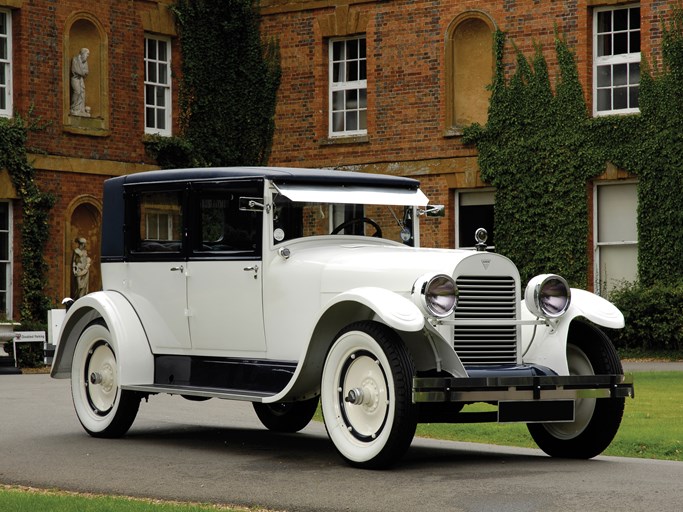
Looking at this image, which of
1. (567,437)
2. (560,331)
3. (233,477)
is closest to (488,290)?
(560,331)

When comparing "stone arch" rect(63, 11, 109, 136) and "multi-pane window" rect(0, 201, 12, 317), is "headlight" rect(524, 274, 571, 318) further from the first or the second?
"stone arch" rect(63, 11, 109, 136)

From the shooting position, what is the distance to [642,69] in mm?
23812

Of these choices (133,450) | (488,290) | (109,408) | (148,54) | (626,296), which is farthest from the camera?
(148,54)

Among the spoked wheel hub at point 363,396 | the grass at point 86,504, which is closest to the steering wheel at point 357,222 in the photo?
the spoked wheel hub at point 363,396

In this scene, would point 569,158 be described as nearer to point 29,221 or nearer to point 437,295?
point 29,221

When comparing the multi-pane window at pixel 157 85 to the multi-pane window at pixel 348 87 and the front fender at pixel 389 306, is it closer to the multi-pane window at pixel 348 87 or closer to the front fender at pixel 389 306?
the multi-pane window at pixel 348 87

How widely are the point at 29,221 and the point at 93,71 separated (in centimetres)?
328

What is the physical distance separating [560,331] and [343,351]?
5.09 feet

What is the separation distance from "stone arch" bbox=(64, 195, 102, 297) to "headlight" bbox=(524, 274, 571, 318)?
16487mm

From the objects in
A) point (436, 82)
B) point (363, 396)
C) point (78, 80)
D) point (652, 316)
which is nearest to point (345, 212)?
point (363, 396)

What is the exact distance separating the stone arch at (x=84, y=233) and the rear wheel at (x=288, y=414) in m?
13.6

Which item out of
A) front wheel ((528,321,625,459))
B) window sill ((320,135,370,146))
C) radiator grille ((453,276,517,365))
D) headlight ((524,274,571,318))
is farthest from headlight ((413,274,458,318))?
window sill ((320,135,370,146))

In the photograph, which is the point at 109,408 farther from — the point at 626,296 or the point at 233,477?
the point at 626,296

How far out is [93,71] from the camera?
83.8 feet
